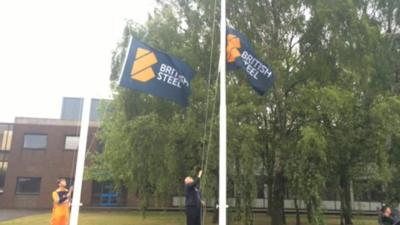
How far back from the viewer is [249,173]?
50.3 ft

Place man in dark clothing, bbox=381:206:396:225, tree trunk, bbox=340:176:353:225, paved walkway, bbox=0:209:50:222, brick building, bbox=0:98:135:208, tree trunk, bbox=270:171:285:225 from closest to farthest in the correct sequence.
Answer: man in dark clothing, bbox=381:206:396:225
tree trunk, bbox=340:176:353:225
tree trunk, bbox=270:171:285:225
paved walkway, bbox=0:209:50:222
brick building, bbox=0:98:135:208

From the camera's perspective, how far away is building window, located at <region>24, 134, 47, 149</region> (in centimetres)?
3516

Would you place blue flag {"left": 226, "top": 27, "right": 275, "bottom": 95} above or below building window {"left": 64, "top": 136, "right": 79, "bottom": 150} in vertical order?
below

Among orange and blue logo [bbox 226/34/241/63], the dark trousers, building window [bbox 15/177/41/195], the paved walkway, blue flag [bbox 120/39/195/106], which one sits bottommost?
the paved walkway

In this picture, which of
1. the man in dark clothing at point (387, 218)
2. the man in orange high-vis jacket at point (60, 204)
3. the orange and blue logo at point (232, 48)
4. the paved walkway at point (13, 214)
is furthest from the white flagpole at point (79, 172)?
the paved walkway at point (13, 214)

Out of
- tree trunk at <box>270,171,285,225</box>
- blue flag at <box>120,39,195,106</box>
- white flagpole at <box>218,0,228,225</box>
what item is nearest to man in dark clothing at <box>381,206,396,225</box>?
tree trunk at <box>270,171,285,225</box>

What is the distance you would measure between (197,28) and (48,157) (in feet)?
70.9

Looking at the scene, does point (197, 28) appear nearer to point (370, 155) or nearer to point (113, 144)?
point (113, 144)

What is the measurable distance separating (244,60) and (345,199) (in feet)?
35.9

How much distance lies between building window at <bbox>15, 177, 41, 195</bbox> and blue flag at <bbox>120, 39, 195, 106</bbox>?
27.9 meters

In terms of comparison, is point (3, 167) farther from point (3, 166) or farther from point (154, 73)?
point (154, 73)

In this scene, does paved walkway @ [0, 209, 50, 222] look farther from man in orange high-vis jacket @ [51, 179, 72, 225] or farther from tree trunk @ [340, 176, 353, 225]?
tree trunk @ [340, 176, 353, 225]

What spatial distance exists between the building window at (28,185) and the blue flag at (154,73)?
2789 cm

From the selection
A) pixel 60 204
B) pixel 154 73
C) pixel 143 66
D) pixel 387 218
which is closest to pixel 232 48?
pixel 154 73
